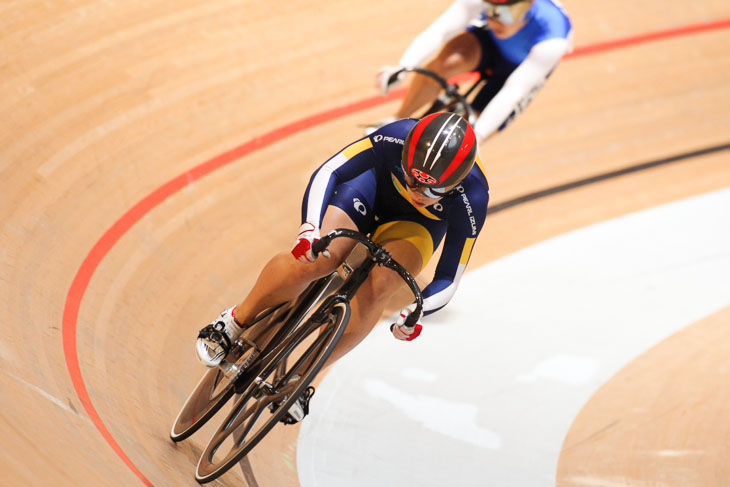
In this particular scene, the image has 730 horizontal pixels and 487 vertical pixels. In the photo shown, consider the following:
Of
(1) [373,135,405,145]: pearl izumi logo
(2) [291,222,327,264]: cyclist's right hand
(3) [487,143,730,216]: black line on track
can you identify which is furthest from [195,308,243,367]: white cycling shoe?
(3) [487,143,730,216]: black line on track

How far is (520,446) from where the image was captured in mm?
3490

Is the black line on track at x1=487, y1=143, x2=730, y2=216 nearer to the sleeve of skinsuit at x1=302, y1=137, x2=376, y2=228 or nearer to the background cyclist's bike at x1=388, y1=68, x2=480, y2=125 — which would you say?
the background cyclist's bike at x1=388, y1=68, x2=480, y2=125

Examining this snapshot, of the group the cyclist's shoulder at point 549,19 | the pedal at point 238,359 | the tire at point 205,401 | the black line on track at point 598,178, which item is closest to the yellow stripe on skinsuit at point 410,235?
the tire at point 205,401

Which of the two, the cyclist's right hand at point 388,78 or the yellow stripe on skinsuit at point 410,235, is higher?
the cyclist's right hand at point 388,78

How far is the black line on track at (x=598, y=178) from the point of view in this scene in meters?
5.04

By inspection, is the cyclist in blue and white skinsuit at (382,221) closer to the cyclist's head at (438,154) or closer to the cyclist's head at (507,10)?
the cyclist's head at (438,154)

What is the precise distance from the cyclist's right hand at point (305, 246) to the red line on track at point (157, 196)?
0.82m

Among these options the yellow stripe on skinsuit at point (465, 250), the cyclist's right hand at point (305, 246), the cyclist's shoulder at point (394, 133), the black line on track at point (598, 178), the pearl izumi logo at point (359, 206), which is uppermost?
the cyclist's shoulder at point (394, 133)

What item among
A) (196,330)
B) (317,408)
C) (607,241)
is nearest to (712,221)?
(607,241)

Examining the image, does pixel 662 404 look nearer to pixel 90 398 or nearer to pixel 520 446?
pixel 520 446

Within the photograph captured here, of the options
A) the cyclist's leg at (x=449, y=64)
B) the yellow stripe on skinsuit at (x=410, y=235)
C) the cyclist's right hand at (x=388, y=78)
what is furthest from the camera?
the cyclist's leg at (x=449, y=64)

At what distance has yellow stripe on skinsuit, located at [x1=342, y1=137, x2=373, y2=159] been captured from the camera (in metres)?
2.84

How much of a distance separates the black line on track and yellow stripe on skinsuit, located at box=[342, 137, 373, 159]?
84.5 inches

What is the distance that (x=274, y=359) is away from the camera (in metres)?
2.75
